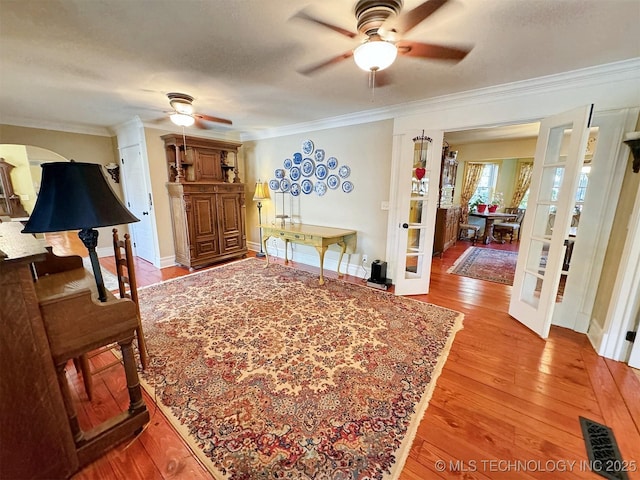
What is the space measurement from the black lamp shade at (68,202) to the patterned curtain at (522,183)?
347 inches

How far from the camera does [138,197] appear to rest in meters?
4.62

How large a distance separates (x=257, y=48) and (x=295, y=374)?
246 centimetres

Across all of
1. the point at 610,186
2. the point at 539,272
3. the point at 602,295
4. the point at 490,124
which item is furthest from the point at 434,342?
the point at 490,124

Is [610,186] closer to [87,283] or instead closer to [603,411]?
[603,411]

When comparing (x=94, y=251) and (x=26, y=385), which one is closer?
(x=26, y=385)

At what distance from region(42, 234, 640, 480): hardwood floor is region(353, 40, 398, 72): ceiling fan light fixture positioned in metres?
2.22

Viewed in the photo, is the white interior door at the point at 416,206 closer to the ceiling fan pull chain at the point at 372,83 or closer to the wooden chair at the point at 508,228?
the ceiling fan pull chain at the point at 372,83

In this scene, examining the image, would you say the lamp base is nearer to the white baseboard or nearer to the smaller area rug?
the white baseboard

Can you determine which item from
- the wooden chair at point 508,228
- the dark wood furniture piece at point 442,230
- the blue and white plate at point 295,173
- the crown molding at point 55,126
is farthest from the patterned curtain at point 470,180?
the crown molding at point 55,126

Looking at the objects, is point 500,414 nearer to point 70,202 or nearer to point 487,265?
point 70,202

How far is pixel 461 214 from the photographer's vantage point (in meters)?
6.79

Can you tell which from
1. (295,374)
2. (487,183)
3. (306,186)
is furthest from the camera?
(487,183)

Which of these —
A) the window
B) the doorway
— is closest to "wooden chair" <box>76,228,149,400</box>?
the doorway

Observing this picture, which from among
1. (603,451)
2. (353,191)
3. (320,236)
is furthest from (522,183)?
(603,451)
